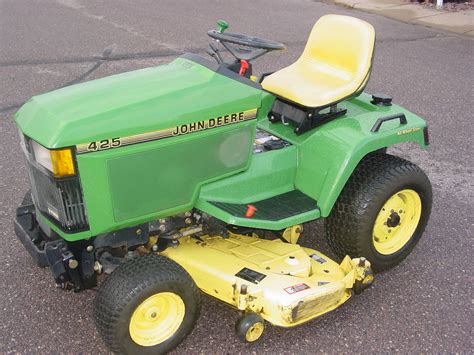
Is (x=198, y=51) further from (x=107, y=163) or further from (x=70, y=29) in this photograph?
(x=107, y=163)

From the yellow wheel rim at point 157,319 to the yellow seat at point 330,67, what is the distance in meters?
1.21

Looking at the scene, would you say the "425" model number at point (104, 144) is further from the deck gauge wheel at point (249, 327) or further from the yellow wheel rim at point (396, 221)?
the yellow wheel rim at point (396, 221)

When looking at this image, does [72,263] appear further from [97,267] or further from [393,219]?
[393,219]

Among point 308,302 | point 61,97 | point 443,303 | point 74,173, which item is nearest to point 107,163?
point 74,173

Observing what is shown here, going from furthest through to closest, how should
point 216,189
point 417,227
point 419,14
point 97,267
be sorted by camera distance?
1. point 419,14
2. point 417,227
3. point 216,189
4. point 97,267

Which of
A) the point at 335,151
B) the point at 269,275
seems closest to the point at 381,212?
the point at 335,151

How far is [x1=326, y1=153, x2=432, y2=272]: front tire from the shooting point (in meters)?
2.95

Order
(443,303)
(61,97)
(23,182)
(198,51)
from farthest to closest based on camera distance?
(198,51)
(23,182)
(443,303)
(61,97)

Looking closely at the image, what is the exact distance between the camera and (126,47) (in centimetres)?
749

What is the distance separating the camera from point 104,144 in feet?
7.68

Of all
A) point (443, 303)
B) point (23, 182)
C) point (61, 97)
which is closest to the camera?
point (61, 97)

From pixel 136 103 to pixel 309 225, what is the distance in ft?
5.22

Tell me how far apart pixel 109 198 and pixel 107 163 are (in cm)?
16

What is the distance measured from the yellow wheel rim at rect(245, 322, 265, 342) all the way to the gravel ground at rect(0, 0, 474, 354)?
91 mm
